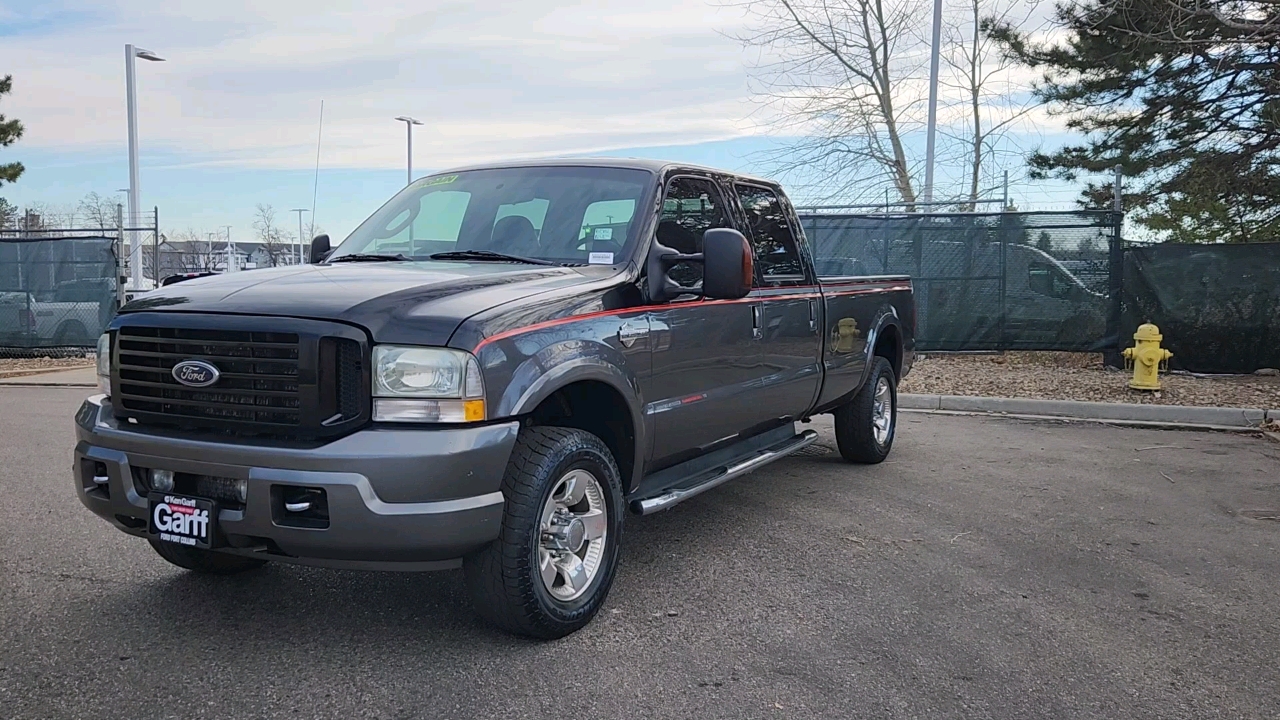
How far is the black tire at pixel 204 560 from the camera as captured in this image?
425cm

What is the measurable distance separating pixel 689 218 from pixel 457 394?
220 centimetres

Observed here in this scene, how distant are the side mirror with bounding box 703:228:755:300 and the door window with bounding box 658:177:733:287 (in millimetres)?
428

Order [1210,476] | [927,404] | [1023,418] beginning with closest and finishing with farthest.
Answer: [1210,476]
[1023,418]
[927,404]

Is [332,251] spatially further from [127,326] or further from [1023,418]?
[1023,418]

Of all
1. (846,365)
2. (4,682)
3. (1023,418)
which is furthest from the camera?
(1023,418)

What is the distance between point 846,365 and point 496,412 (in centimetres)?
363

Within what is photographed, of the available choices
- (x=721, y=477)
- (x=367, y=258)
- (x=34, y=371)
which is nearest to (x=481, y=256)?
(x=367, y=258)

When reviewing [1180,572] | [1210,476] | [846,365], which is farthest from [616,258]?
[1210,476]

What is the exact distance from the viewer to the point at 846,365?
6.66 meters

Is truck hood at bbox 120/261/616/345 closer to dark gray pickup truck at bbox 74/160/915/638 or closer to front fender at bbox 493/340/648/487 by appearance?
dark gray pickup truck at bbox 74/160/915/638

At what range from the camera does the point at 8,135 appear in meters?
19.0

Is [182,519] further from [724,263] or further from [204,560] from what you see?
[724,263]

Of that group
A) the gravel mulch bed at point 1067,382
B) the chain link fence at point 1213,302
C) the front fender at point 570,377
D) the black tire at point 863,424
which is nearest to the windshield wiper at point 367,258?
the front fender at point 570,377

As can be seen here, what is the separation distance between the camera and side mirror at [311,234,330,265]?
5.54m
